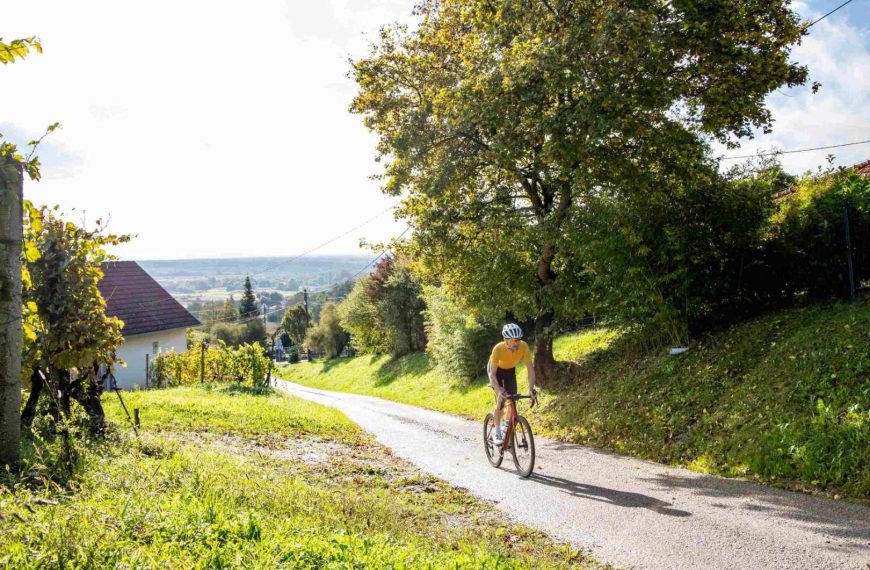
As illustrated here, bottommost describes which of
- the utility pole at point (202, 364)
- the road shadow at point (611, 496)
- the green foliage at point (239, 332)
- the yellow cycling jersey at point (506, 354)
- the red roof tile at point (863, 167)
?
the road shadow at point (611, 496)

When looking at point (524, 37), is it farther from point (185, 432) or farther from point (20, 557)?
point (20, 557)

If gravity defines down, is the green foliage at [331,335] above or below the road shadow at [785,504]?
above

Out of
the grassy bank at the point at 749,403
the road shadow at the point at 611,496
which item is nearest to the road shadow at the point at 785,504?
the grassy bank at the point at 749,403

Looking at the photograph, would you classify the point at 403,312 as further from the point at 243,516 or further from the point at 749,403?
the point at 243,516

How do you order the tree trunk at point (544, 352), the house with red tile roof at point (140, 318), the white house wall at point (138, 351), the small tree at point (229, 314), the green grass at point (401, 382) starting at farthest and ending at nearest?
1. the small tree at point (229, 314)
2. the house with red tile roof at point (140, 318)
3. the white house wall at point (138, 351)
4. the green grass at point (401, 382)
5. the tree trunk at point (544, 352)

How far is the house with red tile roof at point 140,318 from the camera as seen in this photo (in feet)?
94.1

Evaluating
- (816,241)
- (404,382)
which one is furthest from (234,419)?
(404,382)

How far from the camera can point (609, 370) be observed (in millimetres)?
14641

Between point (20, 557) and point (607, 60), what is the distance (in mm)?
11184

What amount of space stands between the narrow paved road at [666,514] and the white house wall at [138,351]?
22.3 m

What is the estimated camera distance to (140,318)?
98.3ft

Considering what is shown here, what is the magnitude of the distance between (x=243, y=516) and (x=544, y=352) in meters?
13.1

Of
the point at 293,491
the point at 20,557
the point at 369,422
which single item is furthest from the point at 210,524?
the point at 369,422

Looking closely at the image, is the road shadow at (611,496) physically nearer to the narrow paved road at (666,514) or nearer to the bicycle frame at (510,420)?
the narrow paved road at (666,514)
